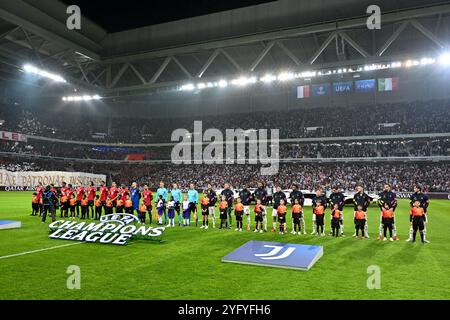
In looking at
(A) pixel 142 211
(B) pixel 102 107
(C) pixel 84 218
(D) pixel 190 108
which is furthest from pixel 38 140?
(A) pixel 142 211

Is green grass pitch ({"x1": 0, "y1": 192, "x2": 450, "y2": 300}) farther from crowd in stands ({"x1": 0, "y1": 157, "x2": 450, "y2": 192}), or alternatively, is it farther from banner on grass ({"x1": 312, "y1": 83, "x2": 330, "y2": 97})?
banner on grass ({"x1": 312, "y1": 83, "x2": 330, "y2": 97})

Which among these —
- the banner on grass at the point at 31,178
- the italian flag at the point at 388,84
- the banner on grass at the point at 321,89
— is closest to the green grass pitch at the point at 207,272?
the banner on grass at the point at 31,178

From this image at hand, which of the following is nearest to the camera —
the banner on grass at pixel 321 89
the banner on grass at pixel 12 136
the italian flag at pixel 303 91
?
the banner on grass at pixel 12 136

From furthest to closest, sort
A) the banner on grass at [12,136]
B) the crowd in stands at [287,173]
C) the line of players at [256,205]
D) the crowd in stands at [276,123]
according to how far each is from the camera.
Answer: the crowd in stands at [276,123] < the banner on grass at [12,136] < the crowd in stands at [287,173] < the line of players at [256,205]

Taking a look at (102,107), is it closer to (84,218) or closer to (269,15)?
(84,218)

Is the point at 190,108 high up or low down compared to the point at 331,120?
up

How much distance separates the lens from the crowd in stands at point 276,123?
40.7m

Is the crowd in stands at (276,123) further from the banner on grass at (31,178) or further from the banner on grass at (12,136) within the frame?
the banner on grass at (31,178)

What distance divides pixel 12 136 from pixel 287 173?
3361cm

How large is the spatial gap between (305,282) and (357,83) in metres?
42.5

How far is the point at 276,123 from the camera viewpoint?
4672cm

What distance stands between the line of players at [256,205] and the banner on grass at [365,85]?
33.4m

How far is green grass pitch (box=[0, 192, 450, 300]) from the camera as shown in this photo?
6.08m

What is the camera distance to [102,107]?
54.8 m
